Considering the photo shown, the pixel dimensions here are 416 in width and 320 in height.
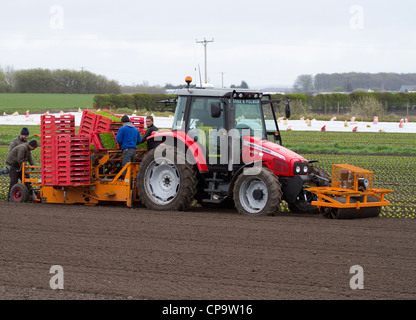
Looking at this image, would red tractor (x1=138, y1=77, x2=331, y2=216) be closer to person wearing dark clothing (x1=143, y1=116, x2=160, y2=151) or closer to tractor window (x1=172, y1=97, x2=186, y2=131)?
tractor window (x1=172, y1=97, x2=186, y2=131)

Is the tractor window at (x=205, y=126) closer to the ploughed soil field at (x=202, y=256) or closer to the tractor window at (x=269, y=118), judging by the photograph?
the tractor window at (x=269, y=118)

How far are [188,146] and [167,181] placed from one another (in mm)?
915

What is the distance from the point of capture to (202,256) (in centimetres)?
807

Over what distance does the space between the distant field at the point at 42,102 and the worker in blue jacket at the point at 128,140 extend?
48243 millimetres

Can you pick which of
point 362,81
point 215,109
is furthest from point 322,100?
point 362,81

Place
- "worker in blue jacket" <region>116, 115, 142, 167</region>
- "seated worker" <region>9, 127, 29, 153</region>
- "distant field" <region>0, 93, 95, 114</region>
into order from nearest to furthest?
"worker in blue jacket" <region>116, 115, 142, 167</region>, "seated worker" <region>9, 127, 29, 153</region>, "distant field" <region>0, 93, 95, 114</region>

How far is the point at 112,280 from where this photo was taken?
693cm

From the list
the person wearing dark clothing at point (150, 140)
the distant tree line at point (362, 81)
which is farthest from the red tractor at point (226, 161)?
the distant tree line at point (362, 81)

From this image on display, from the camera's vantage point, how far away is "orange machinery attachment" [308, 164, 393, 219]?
10398 millimetres

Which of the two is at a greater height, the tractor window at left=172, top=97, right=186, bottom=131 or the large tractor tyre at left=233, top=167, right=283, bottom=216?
the tractor window at left=172, top=97, right=186, bottom=131

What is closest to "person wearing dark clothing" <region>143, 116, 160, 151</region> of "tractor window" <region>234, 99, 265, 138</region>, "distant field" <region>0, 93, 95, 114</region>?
"tractor window" <region>234, 99, 265, 138</region>
